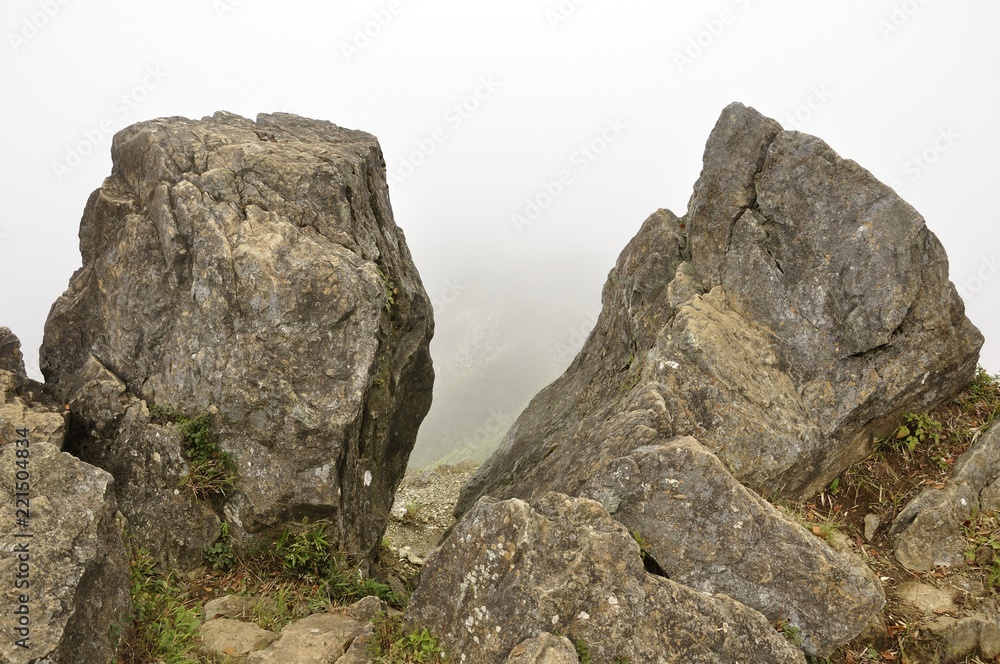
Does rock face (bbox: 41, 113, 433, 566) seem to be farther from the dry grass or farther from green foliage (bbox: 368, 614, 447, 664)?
the dry grass

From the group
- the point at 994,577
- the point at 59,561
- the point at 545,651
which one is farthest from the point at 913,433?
the point at 59,561

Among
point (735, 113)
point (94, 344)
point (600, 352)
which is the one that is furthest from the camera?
point (600, 352)

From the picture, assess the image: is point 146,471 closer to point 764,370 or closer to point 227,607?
point 227,607

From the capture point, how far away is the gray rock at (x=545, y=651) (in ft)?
27.0

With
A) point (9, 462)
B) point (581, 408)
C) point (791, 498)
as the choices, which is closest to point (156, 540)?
point (9, 462)

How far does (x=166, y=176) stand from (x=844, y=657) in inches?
646

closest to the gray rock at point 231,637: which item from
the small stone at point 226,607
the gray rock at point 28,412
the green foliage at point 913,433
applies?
the small stone at point 226,607

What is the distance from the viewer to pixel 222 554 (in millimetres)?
11648

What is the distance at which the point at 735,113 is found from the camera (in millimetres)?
15305

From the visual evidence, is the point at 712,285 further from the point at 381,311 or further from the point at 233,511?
the point at 233,511

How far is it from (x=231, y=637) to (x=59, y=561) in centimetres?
291

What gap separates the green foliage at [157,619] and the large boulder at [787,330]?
21.9 feet

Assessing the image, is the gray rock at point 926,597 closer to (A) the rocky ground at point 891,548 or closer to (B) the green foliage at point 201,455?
(A) the rocky ground at point 891,548

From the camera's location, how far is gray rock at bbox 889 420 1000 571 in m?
10.8
